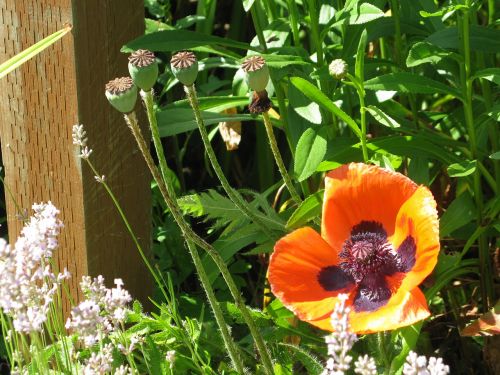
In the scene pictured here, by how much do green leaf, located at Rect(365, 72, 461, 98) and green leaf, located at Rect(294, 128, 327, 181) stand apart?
16cm

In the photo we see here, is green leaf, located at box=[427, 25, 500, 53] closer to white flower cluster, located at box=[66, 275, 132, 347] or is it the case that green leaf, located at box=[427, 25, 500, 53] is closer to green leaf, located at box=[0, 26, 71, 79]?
green leaf, located at box=[0, 26, 71, 79]

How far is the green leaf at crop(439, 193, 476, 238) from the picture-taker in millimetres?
2428

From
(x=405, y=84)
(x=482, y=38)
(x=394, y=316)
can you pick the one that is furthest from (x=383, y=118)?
(x=394, y=316)

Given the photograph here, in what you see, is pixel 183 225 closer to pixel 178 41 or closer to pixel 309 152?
pixel 309 152

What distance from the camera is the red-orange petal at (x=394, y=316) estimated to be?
→ 1.92 metres

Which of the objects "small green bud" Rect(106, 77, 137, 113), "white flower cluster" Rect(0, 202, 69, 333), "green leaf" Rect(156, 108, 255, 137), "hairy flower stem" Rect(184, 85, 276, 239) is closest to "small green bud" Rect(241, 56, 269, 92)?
"hairy flower stem" Rect(184, 85, 276, 239)

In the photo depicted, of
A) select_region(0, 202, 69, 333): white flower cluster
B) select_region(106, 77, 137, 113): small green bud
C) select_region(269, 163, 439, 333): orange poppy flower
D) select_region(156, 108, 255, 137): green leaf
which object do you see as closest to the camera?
select_region(0, 202, 69, 333): white flower cluster

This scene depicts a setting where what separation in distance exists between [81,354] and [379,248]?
69 centimetres

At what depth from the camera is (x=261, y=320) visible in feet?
7.86

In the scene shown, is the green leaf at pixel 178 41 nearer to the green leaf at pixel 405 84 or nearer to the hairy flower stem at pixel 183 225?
the green leaf at pixel 405 84

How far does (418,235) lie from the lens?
2.05m

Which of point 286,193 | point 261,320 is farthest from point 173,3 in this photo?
point 261,320

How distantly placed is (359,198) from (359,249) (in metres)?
0.11

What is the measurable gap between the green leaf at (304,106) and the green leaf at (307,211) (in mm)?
184
